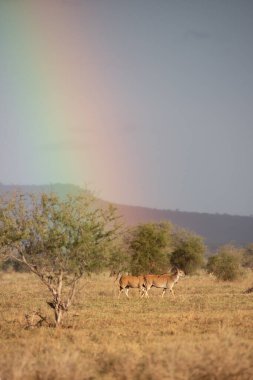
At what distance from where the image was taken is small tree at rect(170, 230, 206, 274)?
171 feet

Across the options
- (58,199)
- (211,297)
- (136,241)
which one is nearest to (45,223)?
(58,199)

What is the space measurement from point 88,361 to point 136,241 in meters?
32.5

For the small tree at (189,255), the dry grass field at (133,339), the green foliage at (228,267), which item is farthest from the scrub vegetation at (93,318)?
the small tree at (189,255)

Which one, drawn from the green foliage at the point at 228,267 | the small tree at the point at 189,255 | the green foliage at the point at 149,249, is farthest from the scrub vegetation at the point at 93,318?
the small tree at the point at 189,255

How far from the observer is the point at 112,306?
85.1 ft

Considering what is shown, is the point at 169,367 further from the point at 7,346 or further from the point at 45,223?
the point at 45,223

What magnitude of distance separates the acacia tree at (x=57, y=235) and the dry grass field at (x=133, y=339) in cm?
183

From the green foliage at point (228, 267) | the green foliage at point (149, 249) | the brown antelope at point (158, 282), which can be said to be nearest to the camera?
the brown antelope at point (158, 282)

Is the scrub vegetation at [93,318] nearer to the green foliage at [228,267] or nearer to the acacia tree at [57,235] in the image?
the acacia tree at [57,235]

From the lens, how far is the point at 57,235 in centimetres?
1947

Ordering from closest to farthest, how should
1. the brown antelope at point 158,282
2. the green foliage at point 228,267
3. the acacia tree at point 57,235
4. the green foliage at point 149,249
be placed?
the acacia tree at point 57,235 < the brown antelope at point 158,282 < the green foliage at point 149,249 < the green foliage at point 228,267

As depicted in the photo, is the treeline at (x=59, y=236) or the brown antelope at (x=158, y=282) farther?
the brown antelope at (x=158, y=282)

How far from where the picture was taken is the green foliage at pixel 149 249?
145 ft

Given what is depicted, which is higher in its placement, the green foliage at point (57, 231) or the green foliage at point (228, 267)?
the green foliage at point (57, 231)
